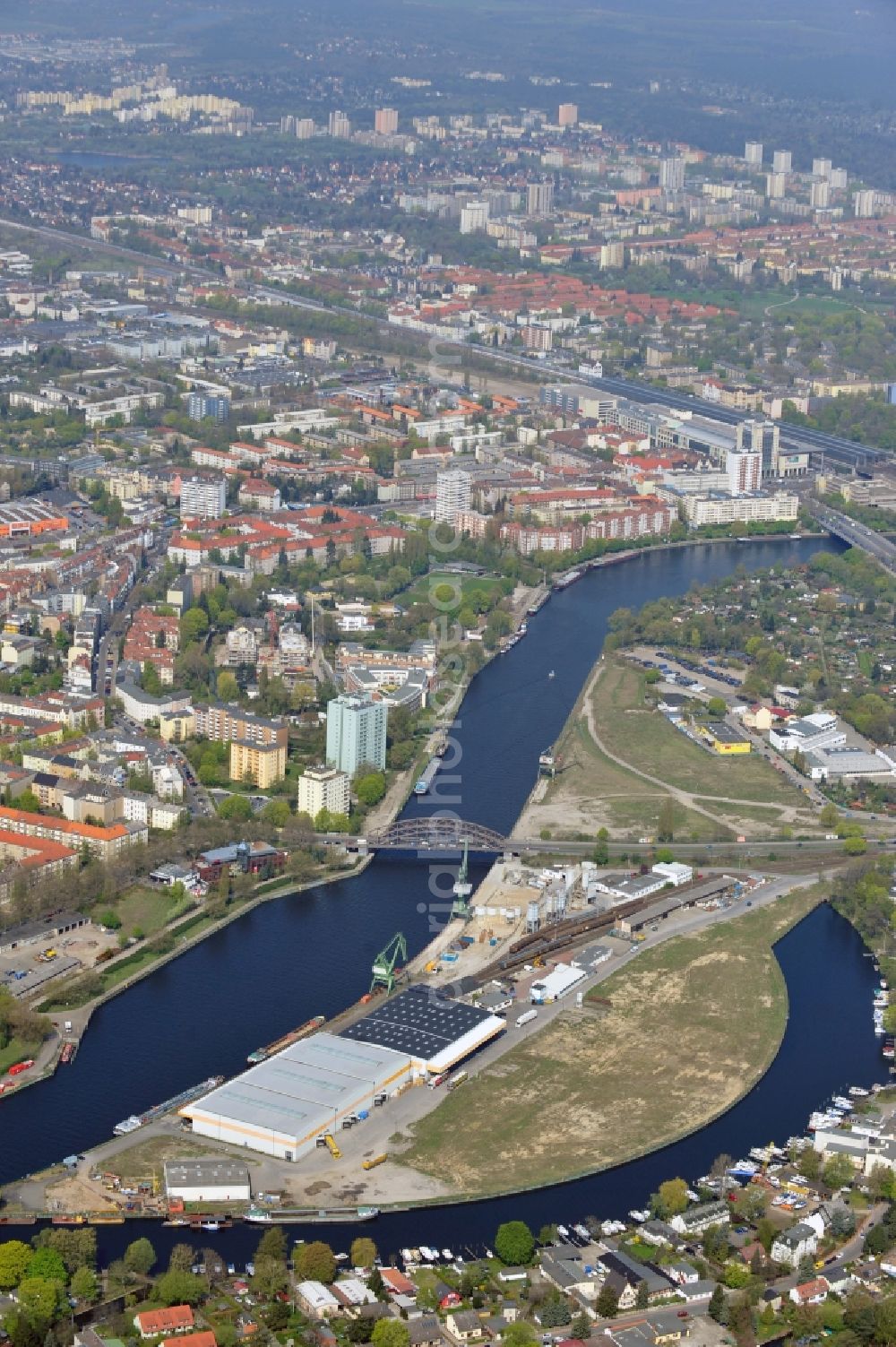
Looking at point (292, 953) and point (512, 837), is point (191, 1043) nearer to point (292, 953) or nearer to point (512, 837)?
point (292, 953)

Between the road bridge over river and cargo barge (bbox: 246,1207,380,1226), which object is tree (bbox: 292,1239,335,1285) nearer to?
cargo barge (bbox: 246,1207,380,1226)

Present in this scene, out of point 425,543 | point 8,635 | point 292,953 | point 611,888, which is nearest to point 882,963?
point 611,888

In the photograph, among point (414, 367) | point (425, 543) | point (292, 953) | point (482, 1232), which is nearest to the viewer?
point (482, 1232)

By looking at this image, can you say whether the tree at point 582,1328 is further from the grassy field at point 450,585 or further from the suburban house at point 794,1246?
the grassy field at point 450,585

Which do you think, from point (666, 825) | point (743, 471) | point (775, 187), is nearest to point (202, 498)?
point (743, 471)

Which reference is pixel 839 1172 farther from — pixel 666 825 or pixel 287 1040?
pixel 666 825

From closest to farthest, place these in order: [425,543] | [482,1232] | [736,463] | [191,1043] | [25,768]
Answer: [482,1232], [191,1043], [25,768], [425,543], [736,463]

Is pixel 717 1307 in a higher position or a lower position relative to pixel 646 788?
higher
